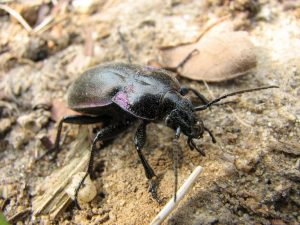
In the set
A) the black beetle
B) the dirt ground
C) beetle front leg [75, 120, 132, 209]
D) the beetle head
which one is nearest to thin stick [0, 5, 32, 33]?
the dirt ground

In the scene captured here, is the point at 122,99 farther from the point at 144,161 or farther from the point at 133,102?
the point at 144,161

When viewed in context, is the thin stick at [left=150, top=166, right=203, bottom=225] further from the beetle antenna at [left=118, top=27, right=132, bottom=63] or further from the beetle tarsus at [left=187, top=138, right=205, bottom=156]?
the beetle antenna at [left=118, top=27, right=132, bottom=63]

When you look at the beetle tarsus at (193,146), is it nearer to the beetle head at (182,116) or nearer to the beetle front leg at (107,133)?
the beetle head at (182,116)

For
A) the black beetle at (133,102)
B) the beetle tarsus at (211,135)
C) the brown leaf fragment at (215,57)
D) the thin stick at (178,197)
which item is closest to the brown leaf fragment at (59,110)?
the black beetle at (133,102)

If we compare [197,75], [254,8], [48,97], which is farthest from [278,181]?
[48,97]

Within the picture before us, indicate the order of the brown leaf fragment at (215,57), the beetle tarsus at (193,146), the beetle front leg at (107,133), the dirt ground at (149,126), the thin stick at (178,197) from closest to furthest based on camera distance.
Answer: the thin stick at (178,197) < the dirt ground at (149,126) < the beetle tarsus at (193,146) < the beetle front leg at (107,133) < the brown leaf fragment at (215,57)

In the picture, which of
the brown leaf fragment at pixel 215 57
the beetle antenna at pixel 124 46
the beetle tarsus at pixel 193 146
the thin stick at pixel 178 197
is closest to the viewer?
the thin stick at pixel 178 197

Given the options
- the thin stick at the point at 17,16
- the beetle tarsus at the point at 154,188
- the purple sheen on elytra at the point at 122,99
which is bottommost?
the beetle tarsus at the point at 154,188
